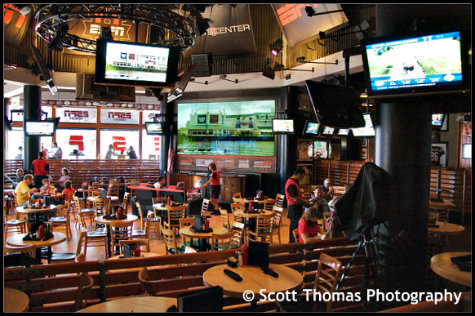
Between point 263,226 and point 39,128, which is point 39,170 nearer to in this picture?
point 39,128

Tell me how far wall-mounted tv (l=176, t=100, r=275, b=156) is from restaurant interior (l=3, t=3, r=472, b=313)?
0.05 metres

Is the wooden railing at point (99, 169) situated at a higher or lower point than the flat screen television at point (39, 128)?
lower

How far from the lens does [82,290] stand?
10.1ft

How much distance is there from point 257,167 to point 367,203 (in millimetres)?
9293

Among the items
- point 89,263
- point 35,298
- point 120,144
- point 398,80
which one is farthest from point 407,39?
point 120,144

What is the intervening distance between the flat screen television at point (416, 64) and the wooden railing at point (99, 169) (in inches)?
530

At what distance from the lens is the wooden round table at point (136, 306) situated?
265 cm

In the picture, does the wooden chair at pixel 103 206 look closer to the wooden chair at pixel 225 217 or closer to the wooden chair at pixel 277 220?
the wooden chair at pixel 225 217

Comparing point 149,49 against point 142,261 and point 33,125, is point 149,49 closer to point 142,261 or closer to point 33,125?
point 142,261

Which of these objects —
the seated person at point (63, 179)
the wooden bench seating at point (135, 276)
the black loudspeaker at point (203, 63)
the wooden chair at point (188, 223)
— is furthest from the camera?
the black loudspeaker at point (203, 63)

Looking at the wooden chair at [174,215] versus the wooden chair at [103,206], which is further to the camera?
the wooden chair at [103,206]

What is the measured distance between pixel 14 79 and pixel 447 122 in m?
15.1

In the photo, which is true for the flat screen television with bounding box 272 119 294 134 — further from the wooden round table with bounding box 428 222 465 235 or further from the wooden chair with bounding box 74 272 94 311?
the wooden chair with bounding box 74 272 94 311

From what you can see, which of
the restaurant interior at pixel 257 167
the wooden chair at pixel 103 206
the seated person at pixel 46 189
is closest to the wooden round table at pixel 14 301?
the restaurant interior at pixel 257 167
